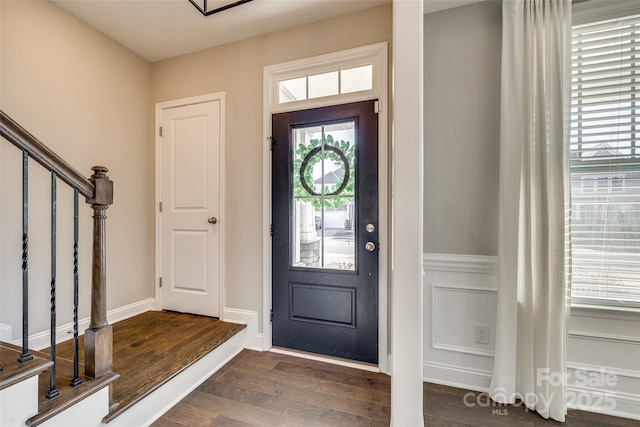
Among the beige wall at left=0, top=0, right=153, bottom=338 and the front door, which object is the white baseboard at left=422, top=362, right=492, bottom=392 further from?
the beige wall at left=0, top=0, right=153, bottom=338

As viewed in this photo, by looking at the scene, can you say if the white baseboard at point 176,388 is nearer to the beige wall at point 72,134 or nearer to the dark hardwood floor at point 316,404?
the dark hardwood floor at point 316,404

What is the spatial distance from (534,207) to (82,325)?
11.6ft

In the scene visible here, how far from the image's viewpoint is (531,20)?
172 centimetres

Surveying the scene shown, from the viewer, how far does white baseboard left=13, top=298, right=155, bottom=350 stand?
→ 2.01 metres

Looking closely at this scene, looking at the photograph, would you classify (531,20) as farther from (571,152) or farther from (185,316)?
(185,316)

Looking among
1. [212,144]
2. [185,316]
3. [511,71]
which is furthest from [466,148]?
[185,316]

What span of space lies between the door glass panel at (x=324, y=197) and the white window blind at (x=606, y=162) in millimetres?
1436

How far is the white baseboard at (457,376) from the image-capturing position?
6.17 feet

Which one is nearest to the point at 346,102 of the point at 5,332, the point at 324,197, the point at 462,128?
the point at 324,197

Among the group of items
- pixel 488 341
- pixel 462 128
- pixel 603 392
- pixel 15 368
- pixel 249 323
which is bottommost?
pixel 603 392

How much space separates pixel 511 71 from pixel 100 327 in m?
2.76

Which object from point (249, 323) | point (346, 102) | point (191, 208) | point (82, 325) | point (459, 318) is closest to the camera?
point (459, 318)

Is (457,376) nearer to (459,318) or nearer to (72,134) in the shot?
(459,318)

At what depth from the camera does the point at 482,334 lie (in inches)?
74.6
